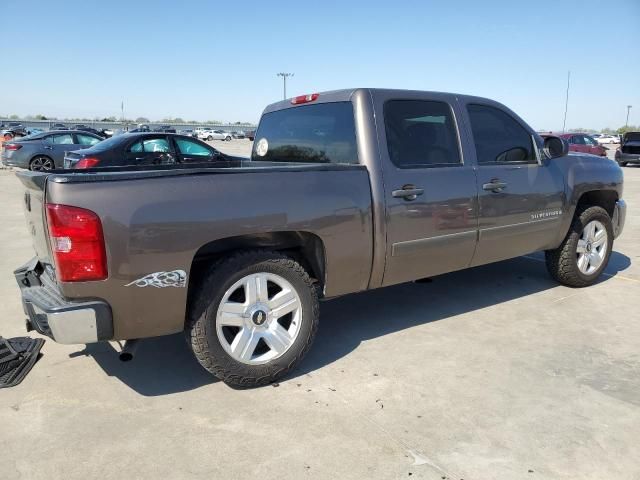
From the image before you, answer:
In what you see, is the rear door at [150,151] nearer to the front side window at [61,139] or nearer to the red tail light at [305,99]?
the front side window at [61,139]

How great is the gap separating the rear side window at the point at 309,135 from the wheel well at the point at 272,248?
0.70 m

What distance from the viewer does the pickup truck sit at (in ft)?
8.63

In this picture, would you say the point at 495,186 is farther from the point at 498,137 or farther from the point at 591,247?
the point at 591,247

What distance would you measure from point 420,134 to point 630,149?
2457 cm

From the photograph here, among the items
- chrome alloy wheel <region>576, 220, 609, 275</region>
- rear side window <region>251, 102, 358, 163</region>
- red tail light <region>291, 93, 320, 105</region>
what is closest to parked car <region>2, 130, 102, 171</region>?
rear side window <region>251, 102, 358, 163</region>

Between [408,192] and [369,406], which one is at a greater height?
[408,192]

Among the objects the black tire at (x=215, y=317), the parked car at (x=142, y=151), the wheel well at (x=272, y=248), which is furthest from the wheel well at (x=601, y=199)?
the parked car at (x=142, y=151)

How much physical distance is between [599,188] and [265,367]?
3.91 metres

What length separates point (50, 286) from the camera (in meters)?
3.00

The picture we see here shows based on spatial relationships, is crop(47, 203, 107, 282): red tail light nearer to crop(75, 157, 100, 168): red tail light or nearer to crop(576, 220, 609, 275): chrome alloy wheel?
crop(576, 220, 609, 275): chrome alloy wheel

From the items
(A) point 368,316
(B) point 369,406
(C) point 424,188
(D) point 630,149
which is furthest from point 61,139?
(D) point 630,149

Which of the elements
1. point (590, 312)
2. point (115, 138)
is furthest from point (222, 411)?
point (115, 138)

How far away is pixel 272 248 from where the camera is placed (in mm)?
3326

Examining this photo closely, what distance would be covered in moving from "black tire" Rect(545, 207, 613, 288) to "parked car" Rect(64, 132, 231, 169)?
24.9 ft
